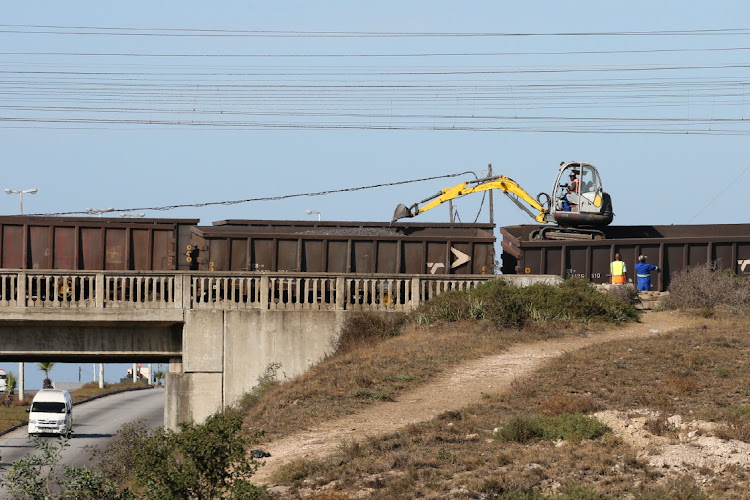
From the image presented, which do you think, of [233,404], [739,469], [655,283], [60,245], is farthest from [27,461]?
[655,283]

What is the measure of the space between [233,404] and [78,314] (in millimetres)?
4625

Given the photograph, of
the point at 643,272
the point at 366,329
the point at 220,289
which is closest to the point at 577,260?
the point at 643,272

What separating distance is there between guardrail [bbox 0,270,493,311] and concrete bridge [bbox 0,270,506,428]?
3cm

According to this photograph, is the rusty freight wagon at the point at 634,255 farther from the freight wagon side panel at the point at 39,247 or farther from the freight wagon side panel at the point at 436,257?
the freight wagon side panel at the point at 39,247

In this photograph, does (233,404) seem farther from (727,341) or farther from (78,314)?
(727,341)

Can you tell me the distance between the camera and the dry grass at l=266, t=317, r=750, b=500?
14109mm

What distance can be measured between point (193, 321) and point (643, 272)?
13.1 m

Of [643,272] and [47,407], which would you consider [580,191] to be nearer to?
[643,272]

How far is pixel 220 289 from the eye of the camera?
29.5m

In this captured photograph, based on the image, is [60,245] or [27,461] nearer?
[27,461]

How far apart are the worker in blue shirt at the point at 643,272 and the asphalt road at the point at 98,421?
1896cm

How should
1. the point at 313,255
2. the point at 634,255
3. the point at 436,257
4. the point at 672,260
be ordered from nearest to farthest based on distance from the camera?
the point at 672,260 → the point at 634,255 → the point at 313,255 → the point at 436,257

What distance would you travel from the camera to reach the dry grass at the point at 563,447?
46.3ft

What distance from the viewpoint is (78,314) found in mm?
28625
